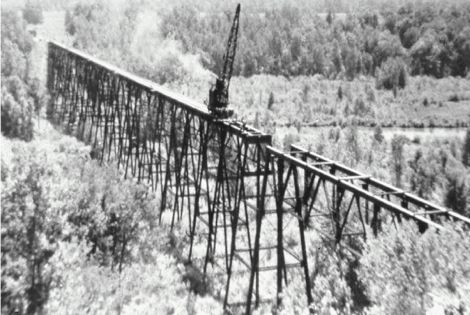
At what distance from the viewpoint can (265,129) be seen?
1935 inches

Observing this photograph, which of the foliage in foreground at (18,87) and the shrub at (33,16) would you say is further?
the shrub at (33,16)

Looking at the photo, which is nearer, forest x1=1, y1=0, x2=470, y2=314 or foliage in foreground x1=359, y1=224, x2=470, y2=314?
foliage in foreground x1=359, y1=224, x2=470, y2=314

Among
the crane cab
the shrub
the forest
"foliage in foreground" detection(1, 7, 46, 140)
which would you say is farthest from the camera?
the shrub

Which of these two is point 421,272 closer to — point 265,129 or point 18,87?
point 265,129

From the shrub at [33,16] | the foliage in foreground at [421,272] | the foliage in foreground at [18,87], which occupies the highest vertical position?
the foliage in foreground at [421,272]

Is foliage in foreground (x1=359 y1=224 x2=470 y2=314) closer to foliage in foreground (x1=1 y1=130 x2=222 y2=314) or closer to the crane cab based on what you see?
foliage in foreground (x1=1 y1=130 x2=222 y2=314)

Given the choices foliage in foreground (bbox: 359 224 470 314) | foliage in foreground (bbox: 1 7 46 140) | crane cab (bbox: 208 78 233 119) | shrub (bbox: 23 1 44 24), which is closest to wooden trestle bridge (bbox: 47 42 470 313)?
crane cab (bbox: 208 78 233 119)

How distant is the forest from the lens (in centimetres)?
1197

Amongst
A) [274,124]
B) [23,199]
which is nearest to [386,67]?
[274,124]

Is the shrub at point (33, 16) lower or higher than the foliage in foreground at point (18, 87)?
higher

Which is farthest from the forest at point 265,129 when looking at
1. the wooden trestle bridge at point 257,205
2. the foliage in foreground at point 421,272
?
the wooden trestle bridge at point 257,205

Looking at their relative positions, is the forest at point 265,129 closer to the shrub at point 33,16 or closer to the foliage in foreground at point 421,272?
the foliage in foreground at point 421,272

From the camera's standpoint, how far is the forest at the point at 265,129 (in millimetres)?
11969

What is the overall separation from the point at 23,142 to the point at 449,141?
3678cm
